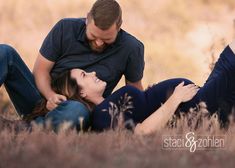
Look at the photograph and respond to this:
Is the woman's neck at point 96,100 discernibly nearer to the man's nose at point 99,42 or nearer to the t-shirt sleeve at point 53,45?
the man's nose at point 99,42

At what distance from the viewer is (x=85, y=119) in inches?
244

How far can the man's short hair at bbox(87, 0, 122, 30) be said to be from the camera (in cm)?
646

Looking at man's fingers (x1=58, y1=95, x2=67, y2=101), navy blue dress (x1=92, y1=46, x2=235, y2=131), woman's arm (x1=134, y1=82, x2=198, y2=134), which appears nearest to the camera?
woman's arm (x1=134, y1=82, x2=198, y2=134)

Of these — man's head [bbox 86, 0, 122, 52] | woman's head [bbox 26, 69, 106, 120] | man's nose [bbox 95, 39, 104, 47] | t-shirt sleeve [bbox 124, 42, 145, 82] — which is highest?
man's head [bbox 86, 0, 122, 52]

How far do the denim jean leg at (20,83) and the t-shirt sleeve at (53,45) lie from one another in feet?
0.75

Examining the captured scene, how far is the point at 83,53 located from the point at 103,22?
570 millimetres

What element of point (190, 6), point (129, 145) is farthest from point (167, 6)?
point (129, 145)

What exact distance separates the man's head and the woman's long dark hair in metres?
0.40

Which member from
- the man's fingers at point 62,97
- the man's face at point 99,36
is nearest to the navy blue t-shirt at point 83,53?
the man's face at point 99,36

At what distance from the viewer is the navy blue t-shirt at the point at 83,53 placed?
687 cm

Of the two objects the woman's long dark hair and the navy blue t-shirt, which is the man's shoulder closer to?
the navy blue t-shirt

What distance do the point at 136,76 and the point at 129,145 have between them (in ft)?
6.28

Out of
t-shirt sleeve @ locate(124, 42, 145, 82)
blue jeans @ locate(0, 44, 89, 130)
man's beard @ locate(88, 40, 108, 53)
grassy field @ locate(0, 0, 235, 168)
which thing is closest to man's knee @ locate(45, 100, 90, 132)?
blue jeans @ locate(0, 44, 89, 130)

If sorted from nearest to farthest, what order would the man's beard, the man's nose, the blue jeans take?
the blue jeans < the man's nose < the man's beard
